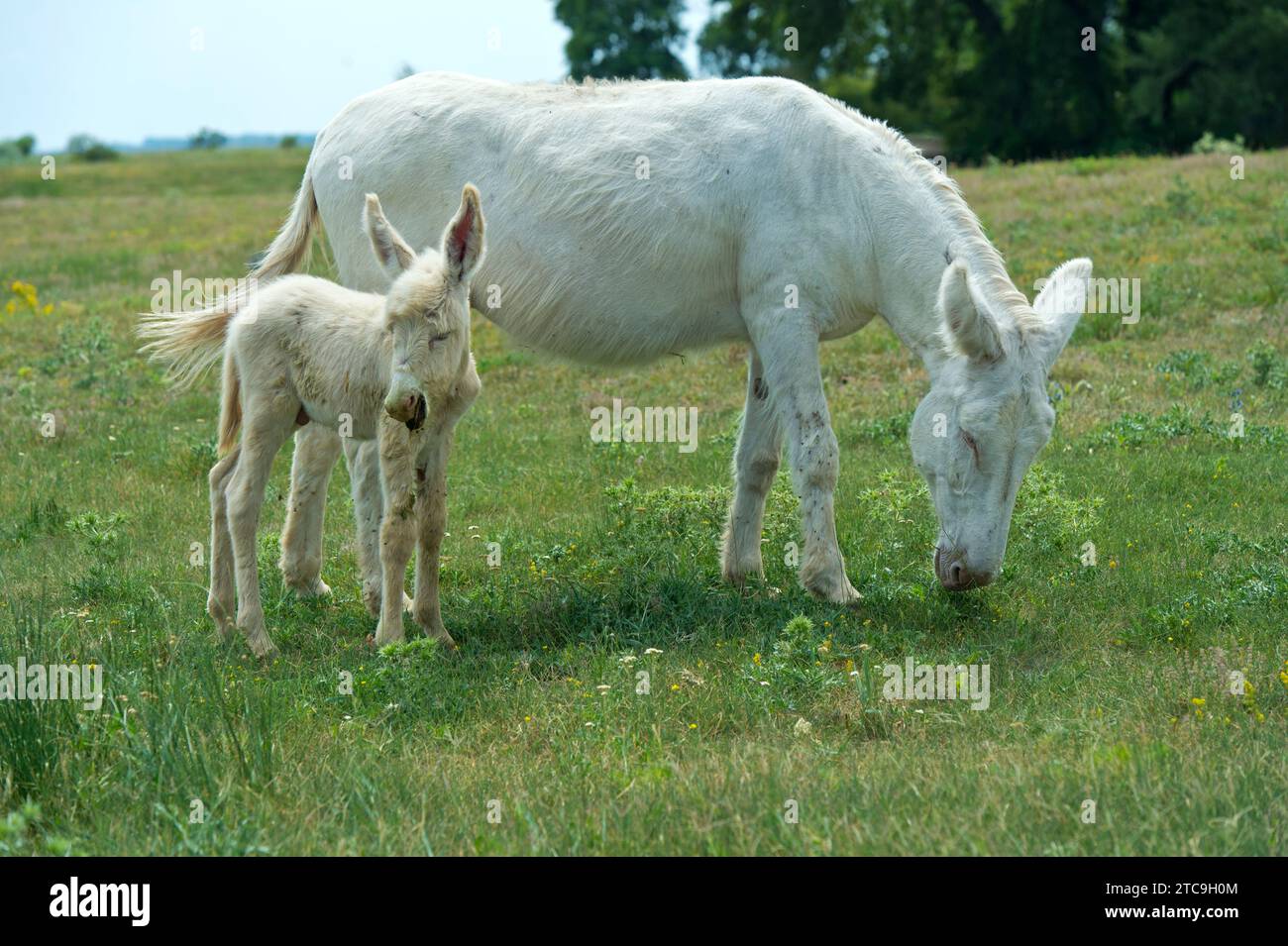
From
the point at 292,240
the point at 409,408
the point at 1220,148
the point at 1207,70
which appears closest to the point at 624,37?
the point at 1207,70

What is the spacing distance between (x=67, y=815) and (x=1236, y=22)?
34295mm

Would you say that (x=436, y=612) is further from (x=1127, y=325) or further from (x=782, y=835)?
(x=1127, y=325)

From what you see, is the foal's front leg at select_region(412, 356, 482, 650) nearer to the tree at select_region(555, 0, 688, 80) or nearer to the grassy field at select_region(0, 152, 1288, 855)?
the grassy field at select_region(0, 152, 1288, 855)

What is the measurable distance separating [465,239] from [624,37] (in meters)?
49.2

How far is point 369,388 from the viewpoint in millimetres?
6102

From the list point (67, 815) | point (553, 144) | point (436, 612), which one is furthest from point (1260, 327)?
point (67, 815)

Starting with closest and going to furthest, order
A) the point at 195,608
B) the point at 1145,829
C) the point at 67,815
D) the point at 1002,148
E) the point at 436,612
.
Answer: the point at 1145,829 → the point at 67,815 → the point at 436,612 → the point at 195,608 → the point at 1002,148

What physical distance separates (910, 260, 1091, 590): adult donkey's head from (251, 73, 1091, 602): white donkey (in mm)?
34

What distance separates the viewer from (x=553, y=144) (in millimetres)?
7035

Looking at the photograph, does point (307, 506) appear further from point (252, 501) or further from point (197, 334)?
A: point (197, 334)

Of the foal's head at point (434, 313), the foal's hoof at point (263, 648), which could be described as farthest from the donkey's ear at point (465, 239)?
the foal's hoof at point (263, 648)

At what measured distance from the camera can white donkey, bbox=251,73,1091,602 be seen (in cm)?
668

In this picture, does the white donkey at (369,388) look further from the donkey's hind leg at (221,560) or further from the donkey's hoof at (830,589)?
the donkey's hoof at (830,589)

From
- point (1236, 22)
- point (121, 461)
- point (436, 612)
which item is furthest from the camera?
point (1236, 22)
